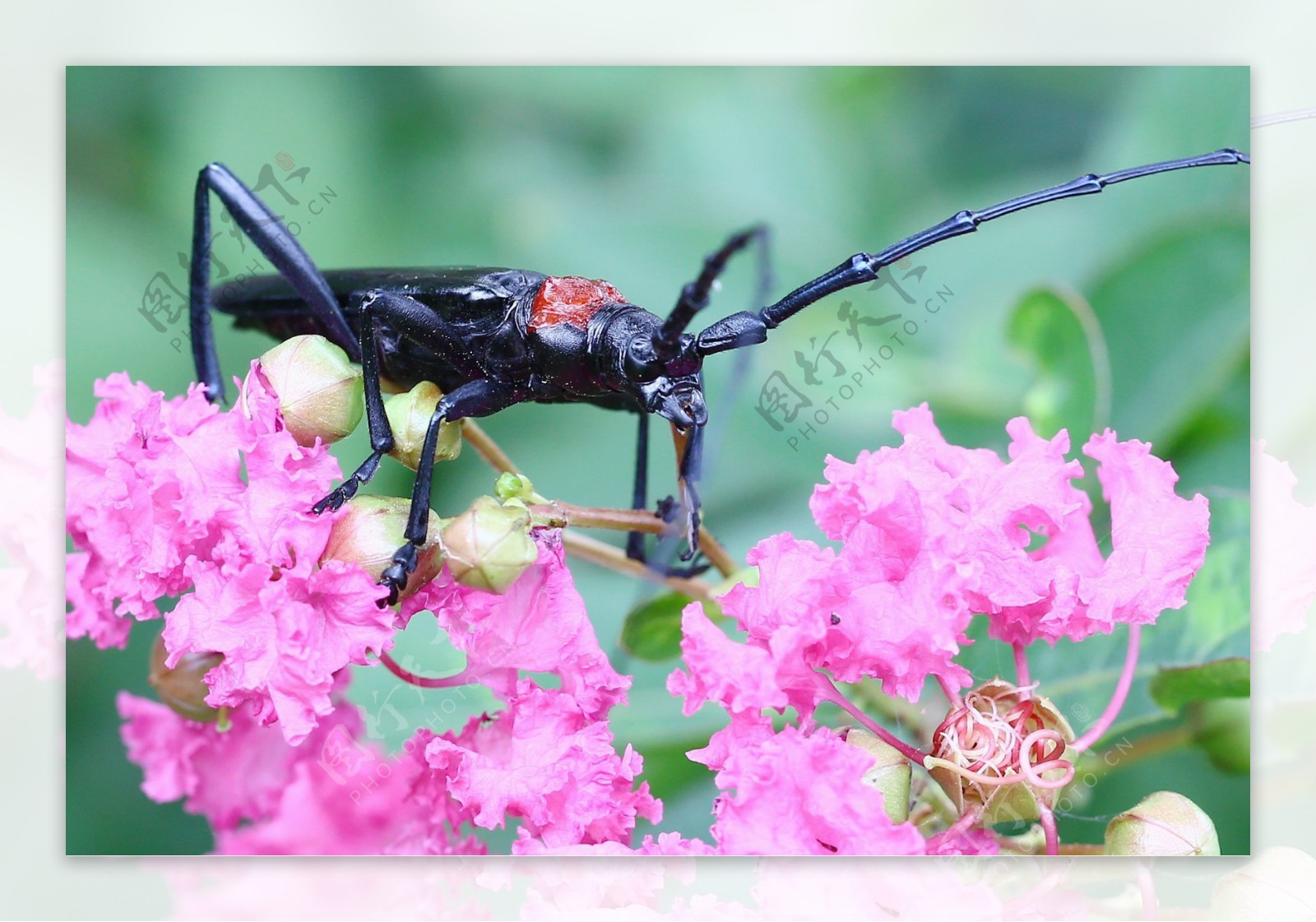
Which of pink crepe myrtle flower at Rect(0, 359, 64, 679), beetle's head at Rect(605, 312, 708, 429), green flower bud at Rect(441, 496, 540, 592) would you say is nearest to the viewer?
green flower bud at Rect(441, 496, 540, 592)

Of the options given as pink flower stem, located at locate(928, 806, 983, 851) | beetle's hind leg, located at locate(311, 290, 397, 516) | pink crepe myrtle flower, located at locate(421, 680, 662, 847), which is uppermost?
beetle's hind leg, located at locate(311, 290, 397, 516)

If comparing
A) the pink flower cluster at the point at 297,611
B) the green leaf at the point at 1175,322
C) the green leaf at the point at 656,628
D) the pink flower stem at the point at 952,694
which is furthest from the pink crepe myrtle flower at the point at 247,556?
the green leaf at the point at 1175,322

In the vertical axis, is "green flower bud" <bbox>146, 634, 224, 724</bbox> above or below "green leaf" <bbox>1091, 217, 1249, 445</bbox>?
below

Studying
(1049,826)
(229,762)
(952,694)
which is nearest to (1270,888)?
(1049,826)

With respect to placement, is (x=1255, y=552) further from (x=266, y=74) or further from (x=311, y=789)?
(x=266, y=74)

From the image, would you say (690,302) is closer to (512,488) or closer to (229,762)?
(512,488)

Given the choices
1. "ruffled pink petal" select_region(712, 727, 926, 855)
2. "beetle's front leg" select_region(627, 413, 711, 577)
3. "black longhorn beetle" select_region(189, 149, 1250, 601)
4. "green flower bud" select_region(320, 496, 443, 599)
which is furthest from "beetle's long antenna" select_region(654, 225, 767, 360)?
"ruffled pink petal" select_region(712, 727, 926, 855)

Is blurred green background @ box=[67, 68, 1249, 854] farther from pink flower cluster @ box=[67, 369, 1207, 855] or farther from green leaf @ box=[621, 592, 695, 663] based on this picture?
pink flower cluster @ box=[67, 369, 1207, 855]
